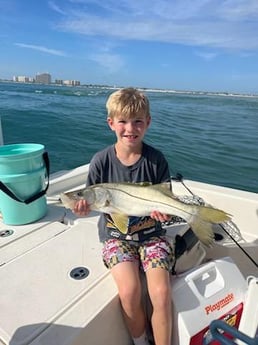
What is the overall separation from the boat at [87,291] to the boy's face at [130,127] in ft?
2.63

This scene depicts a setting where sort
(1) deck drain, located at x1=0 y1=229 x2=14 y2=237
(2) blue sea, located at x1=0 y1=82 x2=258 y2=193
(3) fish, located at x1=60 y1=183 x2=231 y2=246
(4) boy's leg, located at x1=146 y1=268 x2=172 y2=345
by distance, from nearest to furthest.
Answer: (4) boy's leg, located at x1=146 y1=268 x2=172 y2=345
(3) fish, located at x1=60 y1=183 x2=231 y2=246
(1) deck drain, located at x1=0 y1=229 x2=14 y2=237
(2) blue sea, located at x1=0 y1=82 x2=258 y2=193

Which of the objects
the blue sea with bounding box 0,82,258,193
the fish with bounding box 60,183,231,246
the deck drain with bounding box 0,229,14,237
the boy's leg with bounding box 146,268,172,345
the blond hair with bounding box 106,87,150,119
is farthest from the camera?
the blue sea with bounding box 0,82,258,193

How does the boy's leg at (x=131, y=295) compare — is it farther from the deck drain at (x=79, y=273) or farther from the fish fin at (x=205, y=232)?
the fish fin at (x=205, y=232)

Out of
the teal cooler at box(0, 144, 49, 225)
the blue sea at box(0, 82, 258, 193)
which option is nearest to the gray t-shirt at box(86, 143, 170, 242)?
the teal cooler at box(0, 144, 49, 225)

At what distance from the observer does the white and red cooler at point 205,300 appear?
1.70 metres

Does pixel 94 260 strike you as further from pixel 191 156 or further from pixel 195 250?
pixel 191 156

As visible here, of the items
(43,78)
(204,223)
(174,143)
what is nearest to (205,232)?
(204,223)

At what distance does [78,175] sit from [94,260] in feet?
5.19

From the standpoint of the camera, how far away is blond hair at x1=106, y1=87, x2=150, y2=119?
203cm

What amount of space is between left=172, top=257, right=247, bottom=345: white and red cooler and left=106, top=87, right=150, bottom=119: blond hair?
1073 millimetres

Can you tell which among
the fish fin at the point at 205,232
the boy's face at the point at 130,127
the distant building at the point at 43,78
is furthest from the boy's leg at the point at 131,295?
the distant building at the point at 43,78

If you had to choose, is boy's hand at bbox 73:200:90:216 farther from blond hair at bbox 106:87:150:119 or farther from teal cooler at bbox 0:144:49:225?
teal cooler at bbox 0:144:49:225

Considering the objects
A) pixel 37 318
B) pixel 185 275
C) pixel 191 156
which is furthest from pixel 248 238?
pixel 191 156

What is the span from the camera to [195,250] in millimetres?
2359
